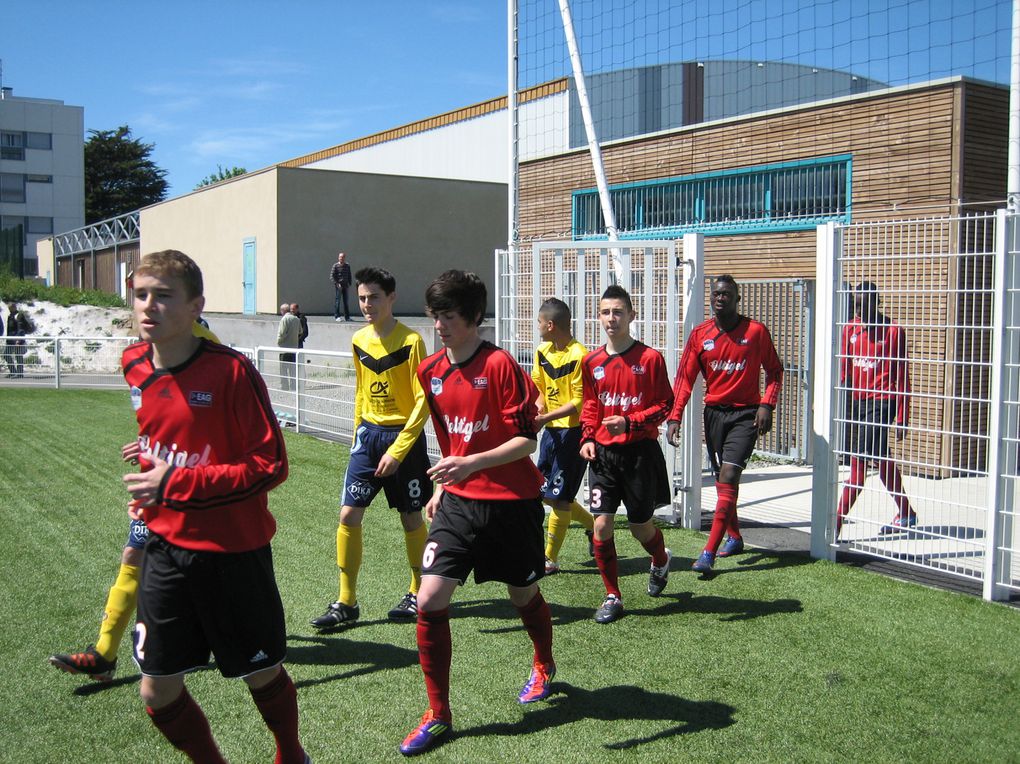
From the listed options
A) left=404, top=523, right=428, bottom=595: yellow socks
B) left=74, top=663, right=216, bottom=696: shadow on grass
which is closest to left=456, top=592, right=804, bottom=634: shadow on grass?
left=404, top=523, right=428, bottom=595: yellow socks

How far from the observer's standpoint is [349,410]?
503 inches

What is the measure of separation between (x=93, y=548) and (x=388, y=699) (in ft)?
12.3

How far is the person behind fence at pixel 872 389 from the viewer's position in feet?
20.9

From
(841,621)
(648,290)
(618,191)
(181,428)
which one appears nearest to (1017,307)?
(841,621)

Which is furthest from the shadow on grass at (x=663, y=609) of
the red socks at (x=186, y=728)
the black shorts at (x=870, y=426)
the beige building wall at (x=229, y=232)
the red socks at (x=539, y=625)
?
the beige building wall at (x=229, y=232)

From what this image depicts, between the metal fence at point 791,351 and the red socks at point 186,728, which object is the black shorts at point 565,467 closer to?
the red socks at point 186,728

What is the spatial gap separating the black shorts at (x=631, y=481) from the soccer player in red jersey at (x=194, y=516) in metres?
2.67

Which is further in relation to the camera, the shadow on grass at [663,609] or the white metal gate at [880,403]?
the white metal gate at [880,403]

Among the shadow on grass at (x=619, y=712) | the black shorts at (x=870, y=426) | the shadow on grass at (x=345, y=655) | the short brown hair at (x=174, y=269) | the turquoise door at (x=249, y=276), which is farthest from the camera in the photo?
the turquoise door at (x=249, y=276)

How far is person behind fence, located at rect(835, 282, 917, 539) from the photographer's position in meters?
6.38

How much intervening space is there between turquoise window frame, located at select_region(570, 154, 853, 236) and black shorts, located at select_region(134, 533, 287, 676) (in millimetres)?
9636

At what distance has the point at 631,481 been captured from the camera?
539 cm

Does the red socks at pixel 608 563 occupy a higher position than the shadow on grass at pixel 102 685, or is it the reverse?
the red socks at pixel 608 563

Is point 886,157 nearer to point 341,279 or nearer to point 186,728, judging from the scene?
point 186,728
